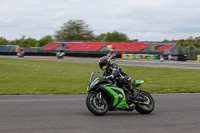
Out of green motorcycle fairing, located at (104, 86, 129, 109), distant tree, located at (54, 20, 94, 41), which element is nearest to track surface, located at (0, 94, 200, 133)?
green motorcycle fairing, located at (104, 86, 129, 109)

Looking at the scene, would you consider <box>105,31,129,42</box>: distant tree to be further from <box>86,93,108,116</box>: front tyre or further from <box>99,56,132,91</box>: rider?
<box>86,93,108,116</box>: front tyre

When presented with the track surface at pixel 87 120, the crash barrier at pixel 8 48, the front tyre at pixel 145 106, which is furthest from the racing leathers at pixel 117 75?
the crash barrier at pixel 8 48

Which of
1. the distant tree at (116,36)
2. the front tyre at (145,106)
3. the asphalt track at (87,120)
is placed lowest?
the asphalt track at (87,120)

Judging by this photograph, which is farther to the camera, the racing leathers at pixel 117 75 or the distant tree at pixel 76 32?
the distant tree at pixel 76 32

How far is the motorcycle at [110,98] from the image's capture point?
7.21 m

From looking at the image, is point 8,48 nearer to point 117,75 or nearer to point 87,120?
point 117,75

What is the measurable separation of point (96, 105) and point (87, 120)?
0.61 m

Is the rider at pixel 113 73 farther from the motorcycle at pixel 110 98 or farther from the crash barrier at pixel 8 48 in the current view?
the crash barrier at pixel 8 48

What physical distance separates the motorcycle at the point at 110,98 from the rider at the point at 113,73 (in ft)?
0.40

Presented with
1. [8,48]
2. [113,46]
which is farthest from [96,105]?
[8,48]

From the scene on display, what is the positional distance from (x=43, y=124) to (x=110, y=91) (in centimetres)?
187

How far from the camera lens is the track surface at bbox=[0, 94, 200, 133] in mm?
5906

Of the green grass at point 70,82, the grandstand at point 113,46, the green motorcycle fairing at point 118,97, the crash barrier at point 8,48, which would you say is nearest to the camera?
the green motorcycle fairing at point 118,97

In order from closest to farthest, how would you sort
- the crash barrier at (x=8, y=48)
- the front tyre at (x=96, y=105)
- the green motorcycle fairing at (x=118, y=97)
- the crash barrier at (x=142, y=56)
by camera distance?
the front tyre at (x=96, y=105) < the green motorcycle fairing at (x=118, y=97) < the crash barrier at (x=142, y=56) < the crash barrier at (x=8, y=48)
